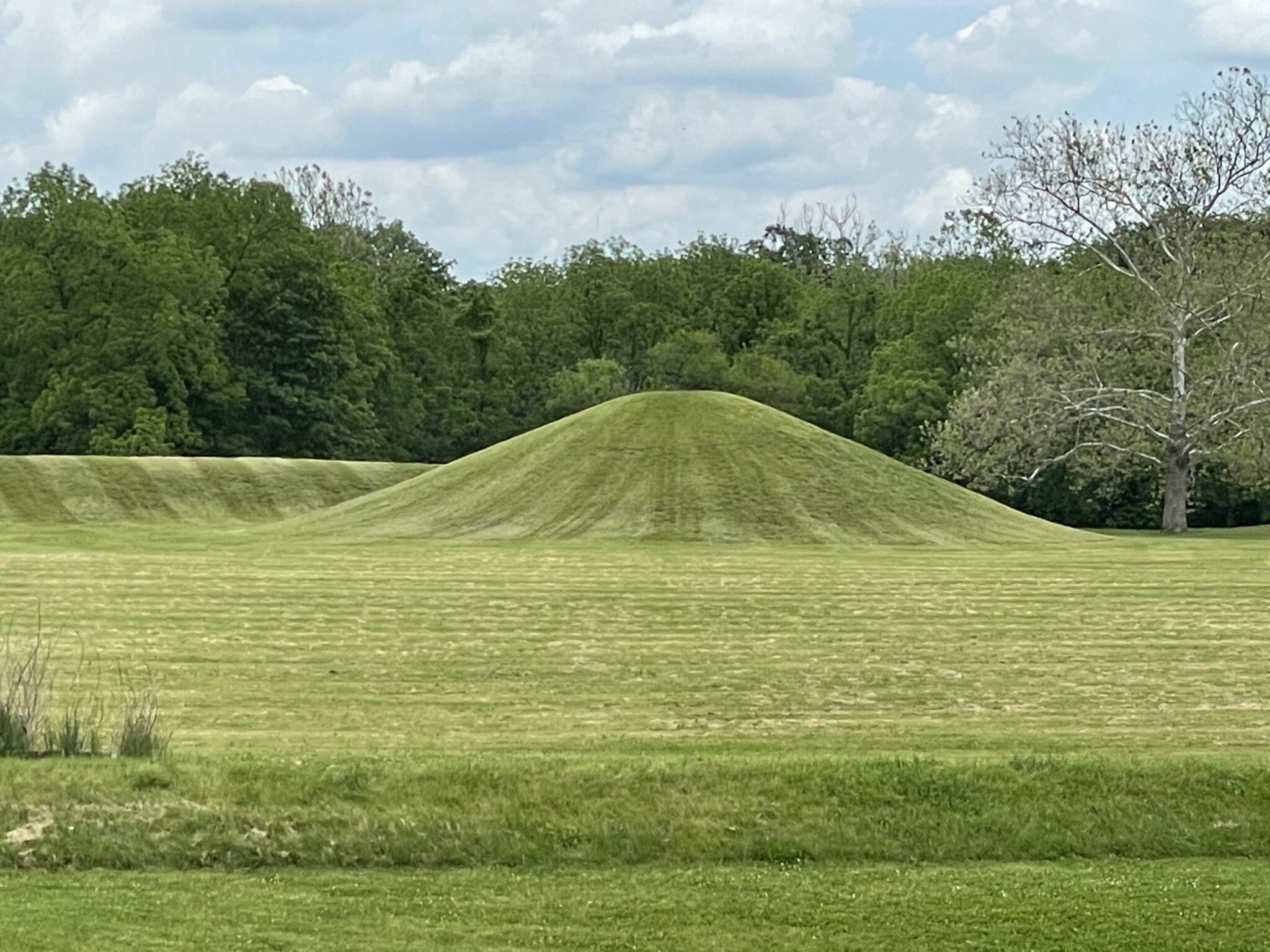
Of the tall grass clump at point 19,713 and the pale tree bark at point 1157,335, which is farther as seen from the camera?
the pale tree bark at point 1157,335

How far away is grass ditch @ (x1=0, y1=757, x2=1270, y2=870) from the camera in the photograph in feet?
38.1

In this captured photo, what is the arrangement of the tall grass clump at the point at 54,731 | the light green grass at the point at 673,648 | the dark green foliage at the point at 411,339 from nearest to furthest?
the tall grass clump at the point at 54,731, the light green grass at the point at 673,648, the dark green foliage at the point at 411,339

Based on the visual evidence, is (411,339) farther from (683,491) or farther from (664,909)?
(664,909)

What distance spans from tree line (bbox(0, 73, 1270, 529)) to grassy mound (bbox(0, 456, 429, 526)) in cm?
941

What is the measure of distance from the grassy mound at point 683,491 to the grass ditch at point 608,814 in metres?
31.6

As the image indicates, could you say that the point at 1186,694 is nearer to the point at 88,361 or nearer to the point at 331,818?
the point at 331,818

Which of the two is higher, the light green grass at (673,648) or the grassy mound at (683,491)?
the grassy mound at (683,491)

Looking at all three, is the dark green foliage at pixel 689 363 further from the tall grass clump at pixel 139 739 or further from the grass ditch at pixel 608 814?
the grass ditch at pixel 608 814

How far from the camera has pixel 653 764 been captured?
12953 mm

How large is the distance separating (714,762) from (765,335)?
73.4m

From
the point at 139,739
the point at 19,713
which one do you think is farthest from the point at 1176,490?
the point at 19,713

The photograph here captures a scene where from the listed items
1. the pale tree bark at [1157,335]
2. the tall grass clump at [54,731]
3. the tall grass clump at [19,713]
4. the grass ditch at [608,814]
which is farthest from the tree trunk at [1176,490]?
the tall grass clump at [19,713]

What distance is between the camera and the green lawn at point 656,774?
1007 centimetres

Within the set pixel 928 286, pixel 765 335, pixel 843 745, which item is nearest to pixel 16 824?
pixel 843 745
